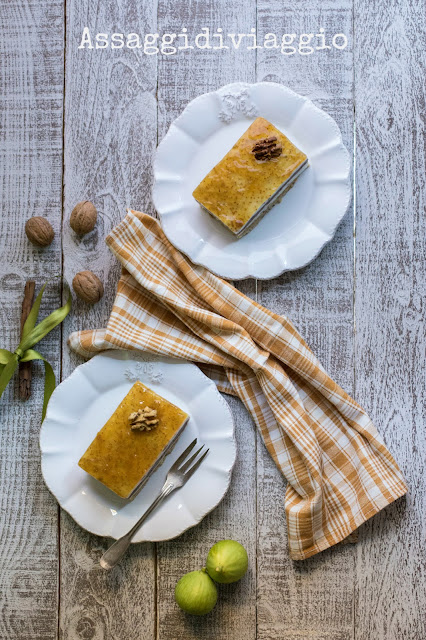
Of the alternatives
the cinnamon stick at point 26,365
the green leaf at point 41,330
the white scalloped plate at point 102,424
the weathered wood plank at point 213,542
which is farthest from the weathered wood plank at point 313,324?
the cinnamon stick at point 26,365

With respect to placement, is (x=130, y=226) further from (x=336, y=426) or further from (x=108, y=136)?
(x=336, y=426)

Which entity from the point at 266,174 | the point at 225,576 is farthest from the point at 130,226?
the point at 225,576

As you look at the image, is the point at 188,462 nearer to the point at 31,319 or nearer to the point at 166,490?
the point at 166,490

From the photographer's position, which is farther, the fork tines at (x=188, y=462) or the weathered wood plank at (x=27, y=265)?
the weathered wood plank at (x=27, y=265)

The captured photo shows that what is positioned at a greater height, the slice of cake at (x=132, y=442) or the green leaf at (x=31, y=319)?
the green leaf at (x=31, y=319)

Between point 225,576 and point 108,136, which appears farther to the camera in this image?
point 108,136

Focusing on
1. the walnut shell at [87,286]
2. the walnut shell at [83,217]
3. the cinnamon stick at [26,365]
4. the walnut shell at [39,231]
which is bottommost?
the cinnamon stick at [26,365]

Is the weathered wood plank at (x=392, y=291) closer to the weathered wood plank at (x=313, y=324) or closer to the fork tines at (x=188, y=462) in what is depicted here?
the weathered wood plank at (x=313, y=324)
